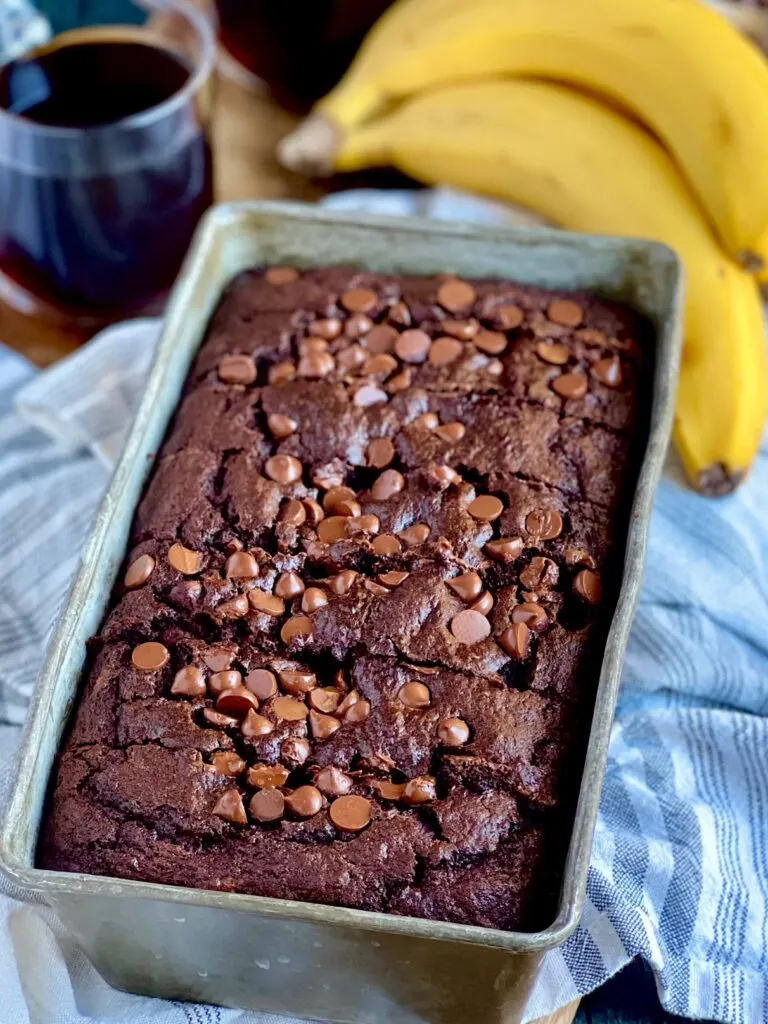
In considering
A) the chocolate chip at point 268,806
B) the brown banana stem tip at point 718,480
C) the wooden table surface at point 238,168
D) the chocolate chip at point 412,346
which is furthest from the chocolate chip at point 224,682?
the wooden table surface at point 238,168

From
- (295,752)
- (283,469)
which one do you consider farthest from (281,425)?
(295,752)

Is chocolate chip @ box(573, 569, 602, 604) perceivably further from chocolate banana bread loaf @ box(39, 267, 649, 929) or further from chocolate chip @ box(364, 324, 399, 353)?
chocolate chip @ box(364, 324, 399, 353)

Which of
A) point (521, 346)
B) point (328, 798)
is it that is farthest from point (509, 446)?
point (328, 798)

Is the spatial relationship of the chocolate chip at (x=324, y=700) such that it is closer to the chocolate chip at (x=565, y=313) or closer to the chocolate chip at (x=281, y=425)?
the chocolate chip at (x=281, y=425)

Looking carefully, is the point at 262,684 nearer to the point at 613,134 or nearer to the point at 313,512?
the point at 313,512

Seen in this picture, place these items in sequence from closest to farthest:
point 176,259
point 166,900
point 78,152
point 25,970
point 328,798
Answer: point 166,900 < point 328,798 < point 25,970 < point 78,152 < point 176,259

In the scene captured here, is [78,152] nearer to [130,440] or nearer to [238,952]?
[130,440]
